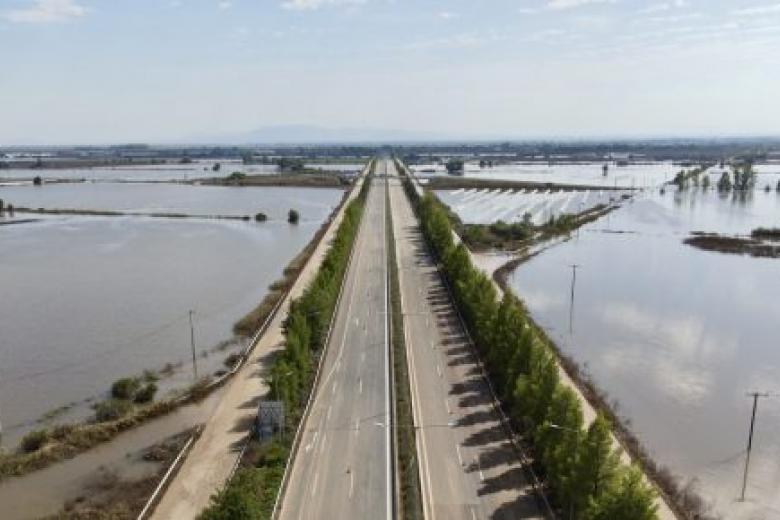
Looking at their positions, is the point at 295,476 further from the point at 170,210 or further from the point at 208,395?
the point at 170,210

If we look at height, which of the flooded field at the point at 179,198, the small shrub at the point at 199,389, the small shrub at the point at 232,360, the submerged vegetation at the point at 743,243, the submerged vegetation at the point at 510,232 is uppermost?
the flooded field at the point at 179,198

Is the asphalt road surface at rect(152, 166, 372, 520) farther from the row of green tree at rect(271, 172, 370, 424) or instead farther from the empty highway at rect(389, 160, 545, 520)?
the empty highway at rect(389, 160, 545, 520)

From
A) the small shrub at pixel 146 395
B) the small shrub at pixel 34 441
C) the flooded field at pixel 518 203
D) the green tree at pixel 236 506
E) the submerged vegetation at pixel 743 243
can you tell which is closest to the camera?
the green tree at pixel 236 506

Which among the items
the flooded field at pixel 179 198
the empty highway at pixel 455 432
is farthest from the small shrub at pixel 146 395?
the flooded field at pixel 179 198

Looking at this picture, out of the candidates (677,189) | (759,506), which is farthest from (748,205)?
(759,506)

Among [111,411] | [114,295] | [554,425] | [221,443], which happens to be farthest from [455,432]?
[114,295]

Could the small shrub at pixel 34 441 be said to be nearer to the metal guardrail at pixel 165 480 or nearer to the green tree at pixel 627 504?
the metal guardrail at pixel 165 480
